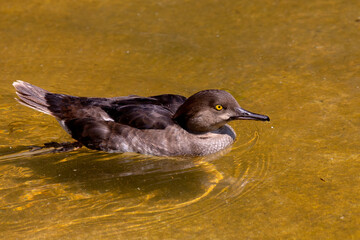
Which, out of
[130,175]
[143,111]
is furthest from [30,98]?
[130,175]

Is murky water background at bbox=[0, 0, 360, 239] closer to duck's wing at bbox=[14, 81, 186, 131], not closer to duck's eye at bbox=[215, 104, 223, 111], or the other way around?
duck's wing at bbox=[14, 81, 186, 131]

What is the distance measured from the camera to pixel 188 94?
25.3ft

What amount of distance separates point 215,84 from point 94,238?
11.4 ft

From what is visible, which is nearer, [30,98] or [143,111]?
[143,111]

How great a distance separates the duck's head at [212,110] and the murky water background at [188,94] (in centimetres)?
40

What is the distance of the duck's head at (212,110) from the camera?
6.48 metres

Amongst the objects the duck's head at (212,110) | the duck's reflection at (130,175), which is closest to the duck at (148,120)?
the duck's head at (212,110)

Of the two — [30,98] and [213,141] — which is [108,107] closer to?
[30,98]

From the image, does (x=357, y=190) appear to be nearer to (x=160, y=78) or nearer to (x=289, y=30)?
(x=160, y=78)

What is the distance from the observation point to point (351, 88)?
24.8 feet

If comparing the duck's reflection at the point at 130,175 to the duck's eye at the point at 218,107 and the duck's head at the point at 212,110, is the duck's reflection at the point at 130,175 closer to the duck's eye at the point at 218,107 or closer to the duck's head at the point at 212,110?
the duck's head at the point at 212,110

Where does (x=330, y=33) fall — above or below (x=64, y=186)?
above

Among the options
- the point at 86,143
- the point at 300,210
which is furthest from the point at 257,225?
the point at 86,143

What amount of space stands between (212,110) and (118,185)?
1.41 m
